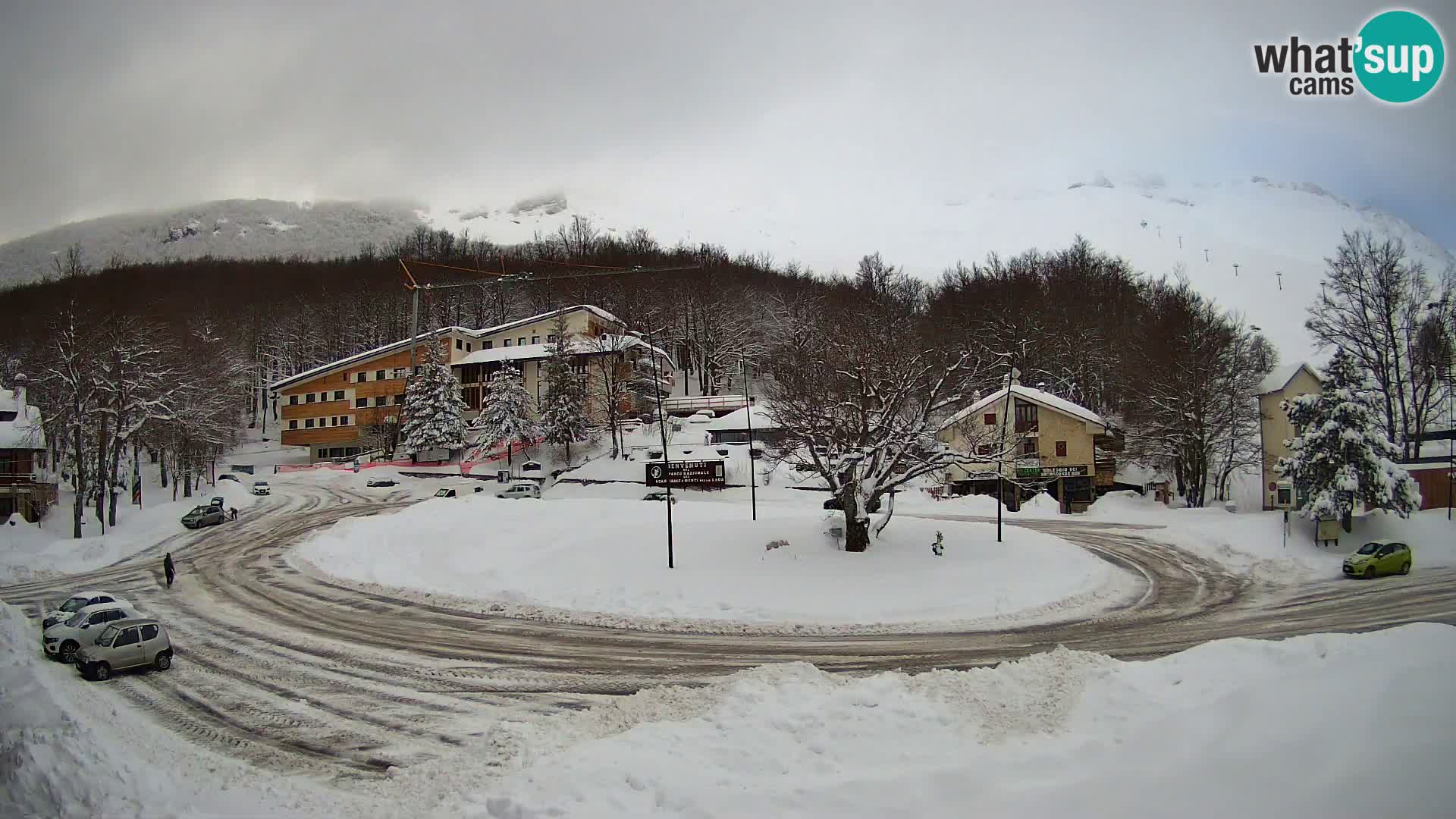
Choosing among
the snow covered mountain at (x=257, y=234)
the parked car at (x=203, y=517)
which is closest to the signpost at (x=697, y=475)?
the parked car at (x=203, y=517)

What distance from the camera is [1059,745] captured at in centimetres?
826

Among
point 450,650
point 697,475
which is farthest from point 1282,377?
point 450,650

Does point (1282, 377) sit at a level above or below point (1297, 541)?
above

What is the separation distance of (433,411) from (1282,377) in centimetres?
6569

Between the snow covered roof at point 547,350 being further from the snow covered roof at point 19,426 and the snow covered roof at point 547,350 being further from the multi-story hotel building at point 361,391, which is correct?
the snow covered roof at point 19,426

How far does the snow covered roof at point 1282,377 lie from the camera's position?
42281 mm

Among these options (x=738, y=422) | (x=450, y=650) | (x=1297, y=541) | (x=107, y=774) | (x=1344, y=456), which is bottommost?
(x=450, y=650)

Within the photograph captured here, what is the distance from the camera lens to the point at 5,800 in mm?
7668

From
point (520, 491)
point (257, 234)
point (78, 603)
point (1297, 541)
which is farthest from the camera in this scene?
point (257, 234)

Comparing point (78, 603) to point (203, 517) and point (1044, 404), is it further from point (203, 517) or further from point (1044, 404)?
point (1044, 404)

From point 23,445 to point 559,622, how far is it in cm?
4290

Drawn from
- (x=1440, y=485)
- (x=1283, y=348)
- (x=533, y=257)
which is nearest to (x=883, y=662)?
(x=1440, y=485)

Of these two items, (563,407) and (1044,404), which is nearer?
(1044,404)

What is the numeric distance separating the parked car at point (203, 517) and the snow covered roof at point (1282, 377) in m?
63.9
